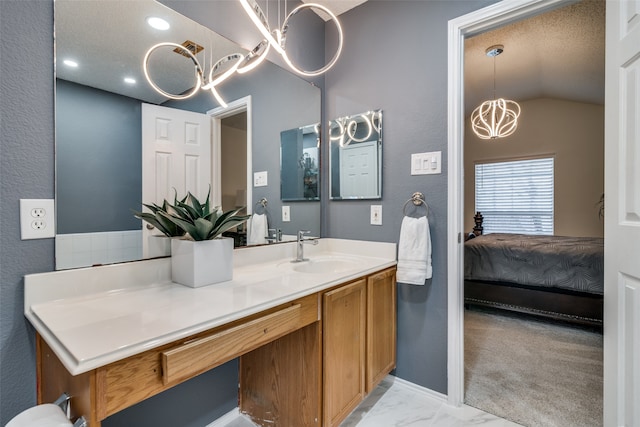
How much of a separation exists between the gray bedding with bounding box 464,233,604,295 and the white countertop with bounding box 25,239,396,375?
208cm

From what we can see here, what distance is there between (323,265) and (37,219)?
130 centimetres

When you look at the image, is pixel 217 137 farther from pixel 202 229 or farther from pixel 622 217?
pixel 622 217

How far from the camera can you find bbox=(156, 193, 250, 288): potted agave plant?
3.76ft

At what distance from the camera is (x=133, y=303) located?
0.97 m

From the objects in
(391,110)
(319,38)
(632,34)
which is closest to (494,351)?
(391,110)

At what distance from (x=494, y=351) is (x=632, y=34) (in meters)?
2.09

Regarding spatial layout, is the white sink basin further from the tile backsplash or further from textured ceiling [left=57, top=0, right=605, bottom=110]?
textured ceiling [left=57, top=0, right=605, bottom=110]

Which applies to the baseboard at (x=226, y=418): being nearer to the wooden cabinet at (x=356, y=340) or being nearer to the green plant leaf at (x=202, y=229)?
the wooden cabinet at (x=356, y=340)

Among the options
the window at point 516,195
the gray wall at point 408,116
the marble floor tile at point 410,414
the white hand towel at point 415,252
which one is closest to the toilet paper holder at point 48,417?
the marble floor tile at point 410,414

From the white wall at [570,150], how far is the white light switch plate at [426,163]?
4376mm

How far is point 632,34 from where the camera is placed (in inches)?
40.7

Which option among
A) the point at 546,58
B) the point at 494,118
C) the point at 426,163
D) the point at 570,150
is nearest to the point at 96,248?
the point at 426,163

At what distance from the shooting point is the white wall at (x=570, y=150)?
448 centimetres

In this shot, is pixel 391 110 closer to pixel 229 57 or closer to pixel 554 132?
pixel 229 57
